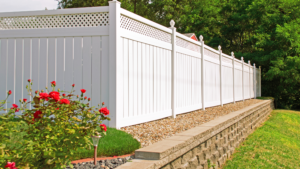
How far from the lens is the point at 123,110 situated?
15.2 ft

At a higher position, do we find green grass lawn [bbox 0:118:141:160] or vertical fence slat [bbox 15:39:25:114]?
vertical fence slat [bbox 15:39:25:114]

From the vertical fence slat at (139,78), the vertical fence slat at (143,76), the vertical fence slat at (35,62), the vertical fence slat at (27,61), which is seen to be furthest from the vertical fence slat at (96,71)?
the vertical fence slat at (27,61)

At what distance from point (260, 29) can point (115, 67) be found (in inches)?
622

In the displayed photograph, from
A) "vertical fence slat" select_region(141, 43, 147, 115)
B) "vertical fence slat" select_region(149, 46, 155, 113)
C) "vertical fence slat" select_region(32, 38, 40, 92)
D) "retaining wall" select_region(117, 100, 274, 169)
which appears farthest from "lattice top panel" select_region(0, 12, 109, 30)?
"retaining wall" select_region(117, 100, 274, 169)

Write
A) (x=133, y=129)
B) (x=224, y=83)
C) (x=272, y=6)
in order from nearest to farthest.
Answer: (x=133, y=129) < (x=224, y=83) < (x=272, y=6)

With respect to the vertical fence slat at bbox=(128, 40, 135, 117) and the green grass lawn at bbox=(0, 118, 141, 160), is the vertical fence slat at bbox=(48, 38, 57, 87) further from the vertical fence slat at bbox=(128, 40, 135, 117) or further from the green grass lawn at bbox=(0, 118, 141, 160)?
the green grass lawn at bbox=(0, 118, 141, 160)

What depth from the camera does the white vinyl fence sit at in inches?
180

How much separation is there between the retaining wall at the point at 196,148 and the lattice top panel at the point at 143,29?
209 cm

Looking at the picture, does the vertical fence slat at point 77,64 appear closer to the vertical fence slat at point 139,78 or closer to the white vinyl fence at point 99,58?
the white vinyl fence at point 99,58

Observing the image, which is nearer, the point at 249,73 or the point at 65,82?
the point at 65,82

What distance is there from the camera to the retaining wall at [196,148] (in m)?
2.76

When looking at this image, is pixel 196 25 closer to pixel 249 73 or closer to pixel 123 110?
pixel 249 73

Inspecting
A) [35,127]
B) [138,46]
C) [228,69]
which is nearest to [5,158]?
[35,127]

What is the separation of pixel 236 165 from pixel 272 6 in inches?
612
